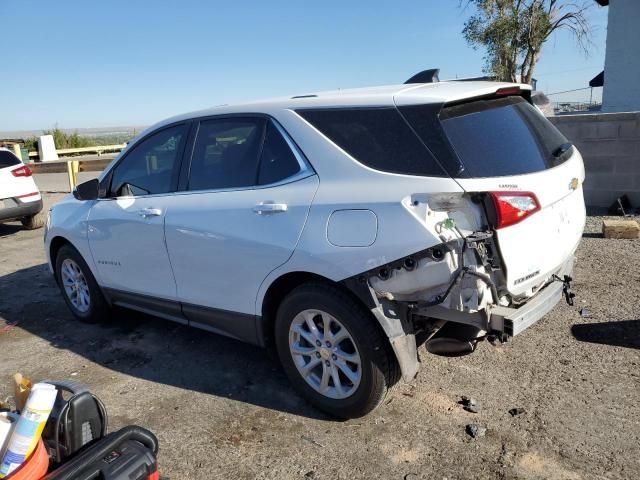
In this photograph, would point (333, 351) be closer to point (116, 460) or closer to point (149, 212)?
point (116, 460)

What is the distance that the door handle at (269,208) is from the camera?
10.6 feet

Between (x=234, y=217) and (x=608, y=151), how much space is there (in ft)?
20.5

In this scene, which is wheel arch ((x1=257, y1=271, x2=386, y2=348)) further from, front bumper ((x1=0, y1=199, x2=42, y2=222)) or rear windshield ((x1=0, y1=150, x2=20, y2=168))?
rear windshield ((x1=0, y1=150, x2=20, y2=168))

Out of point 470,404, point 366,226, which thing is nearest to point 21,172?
point 366,226

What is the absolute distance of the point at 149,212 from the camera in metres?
4.04

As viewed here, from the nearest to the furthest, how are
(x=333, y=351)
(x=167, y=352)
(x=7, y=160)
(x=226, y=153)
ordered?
1. (x=333, y=351)
2. (x=226, y=153)
3. (x=167, y=352)
4. (x=7, y=160)

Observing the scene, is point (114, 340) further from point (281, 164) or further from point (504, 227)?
point (504, 227)

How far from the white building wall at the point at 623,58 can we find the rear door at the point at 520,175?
14.2m

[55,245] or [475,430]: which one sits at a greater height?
[55,245]

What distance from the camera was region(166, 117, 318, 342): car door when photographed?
3.26 m

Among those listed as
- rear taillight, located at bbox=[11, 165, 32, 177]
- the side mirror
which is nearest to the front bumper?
rear taillight, located at bbox=[11, 165, 32, 177]

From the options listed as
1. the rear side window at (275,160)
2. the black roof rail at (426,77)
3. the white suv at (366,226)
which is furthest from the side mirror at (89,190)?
the black roof rail at (426,77)

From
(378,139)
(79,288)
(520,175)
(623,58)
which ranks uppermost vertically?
(623,58)

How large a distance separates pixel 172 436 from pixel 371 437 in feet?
3.91
